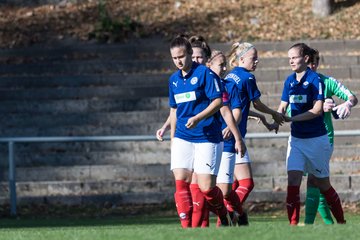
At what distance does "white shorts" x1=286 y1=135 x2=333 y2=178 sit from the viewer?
494 inches

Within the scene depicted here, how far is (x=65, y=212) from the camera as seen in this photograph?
17.7 m

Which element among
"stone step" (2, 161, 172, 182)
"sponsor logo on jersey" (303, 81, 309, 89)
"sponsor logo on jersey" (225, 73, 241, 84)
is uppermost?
"sponsor logo on jersey" (225, 73, 241, 84)

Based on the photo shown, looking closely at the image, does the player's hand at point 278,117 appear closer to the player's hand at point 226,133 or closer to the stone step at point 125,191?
the player's hand at point 226,133

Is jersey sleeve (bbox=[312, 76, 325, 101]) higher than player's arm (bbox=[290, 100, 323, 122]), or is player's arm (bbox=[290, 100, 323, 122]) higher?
jersey sleeve (bbox=[312, 76, 325, 101])

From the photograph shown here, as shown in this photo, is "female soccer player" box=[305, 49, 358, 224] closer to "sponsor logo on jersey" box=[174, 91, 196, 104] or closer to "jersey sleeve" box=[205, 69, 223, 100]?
"jersey sleeve" box=[205, 69, 223, 100]

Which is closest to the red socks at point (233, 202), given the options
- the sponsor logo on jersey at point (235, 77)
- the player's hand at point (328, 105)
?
the sponsor logo on jersey at point (235, 77)

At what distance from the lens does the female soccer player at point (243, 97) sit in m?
12.4

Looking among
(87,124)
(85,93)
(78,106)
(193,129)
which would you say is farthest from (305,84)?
(85,93)

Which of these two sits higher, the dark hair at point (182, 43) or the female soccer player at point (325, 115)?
the dark hair at point (182, 43)

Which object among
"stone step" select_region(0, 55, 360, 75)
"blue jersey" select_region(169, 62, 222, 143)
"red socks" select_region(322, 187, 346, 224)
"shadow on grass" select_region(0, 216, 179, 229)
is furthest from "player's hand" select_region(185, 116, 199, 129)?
"stone step" select_region(0, 55, 360, 75)

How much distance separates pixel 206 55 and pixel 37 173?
7.01 meters

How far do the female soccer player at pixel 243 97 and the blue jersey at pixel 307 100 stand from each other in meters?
0.23

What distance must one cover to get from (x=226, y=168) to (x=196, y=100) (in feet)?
3.48

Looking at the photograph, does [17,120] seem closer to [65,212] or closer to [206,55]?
[65,212]
